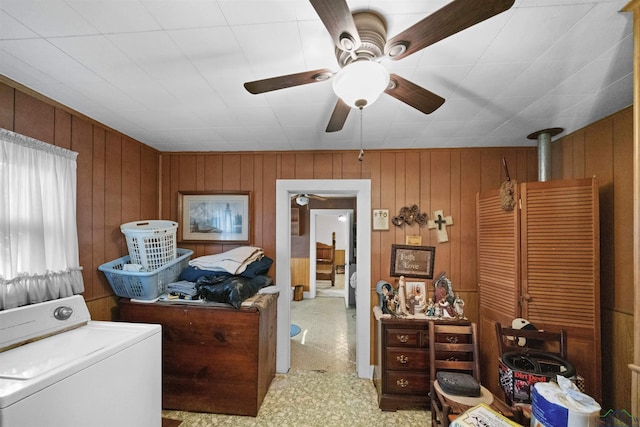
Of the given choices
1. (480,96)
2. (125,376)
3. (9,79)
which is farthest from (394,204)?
(9,79)

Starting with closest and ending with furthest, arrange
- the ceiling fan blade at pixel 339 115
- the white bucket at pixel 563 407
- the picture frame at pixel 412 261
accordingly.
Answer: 1. the white bucket at pixel 563 407
2. the ceiling fan blade at pixel 339 115
3. the picture frame at pixel 412 261

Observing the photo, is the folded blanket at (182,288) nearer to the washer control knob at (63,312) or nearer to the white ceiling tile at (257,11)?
the washer control knob at (63,312)

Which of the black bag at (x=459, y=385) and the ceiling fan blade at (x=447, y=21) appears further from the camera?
the black bag at (x=459, y=385)

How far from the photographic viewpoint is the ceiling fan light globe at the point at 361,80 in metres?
0.96

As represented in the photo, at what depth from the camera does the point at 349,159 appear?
2.76 meters

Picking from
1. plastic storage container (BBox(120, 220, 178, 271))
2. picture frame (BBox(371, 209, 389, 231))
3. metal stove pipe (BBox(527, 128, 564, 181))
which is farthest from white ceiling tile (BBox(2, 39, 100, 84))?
metal stove pipe (BBox(527, 128, 564, 181))

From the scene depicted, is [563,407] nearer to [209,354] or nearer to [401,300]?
[401,300]

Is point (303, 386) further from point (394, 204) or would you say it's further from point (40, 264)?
point (40, 264)

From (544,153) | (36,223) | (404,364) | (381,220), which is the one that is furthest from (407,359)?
(36,223)

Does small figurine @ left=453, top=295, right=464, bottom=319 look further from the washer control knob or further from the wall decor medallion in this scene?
the washer control knob

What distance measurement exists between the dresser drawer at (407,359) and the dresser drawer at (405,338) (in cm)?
4

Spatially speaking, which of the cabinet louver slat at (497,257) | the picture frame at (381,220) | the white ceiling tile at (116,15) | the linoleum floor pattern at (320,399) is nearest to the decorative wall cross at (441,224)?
the cabinet louver slat at (497,257)

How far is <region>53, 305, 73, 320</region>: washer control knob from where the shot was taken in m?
1.52

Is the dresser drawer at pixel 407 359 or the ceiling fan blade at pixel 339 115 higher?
the ceiling fan blade at pixel 339 115
